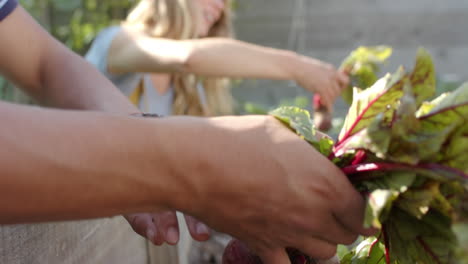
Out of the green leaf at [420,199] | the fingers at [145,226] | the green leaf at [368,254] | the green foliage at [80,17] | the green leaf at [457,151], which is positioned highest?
the green leaf at [457,151]

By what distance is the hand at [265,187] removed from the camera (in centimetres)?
50

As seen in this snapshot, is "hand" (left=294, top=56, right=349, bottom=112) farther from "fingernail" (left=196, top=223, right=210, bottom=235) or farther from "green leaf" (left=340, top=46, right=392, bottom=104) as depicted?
"fingernail" (left=196, top=223, right=210, bottom=235)

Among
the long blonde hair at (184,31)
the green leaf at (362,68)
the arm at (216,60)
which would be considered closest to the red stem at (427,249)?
the arm at (216,60)

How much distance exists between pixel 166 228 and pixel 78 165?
0.99 ft

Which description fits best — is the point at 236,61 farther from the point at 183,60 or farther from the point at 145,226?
the point at 145,226

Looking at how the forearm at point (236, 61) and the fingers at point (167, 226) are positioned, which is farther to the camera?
the forearm at point (236, 61)

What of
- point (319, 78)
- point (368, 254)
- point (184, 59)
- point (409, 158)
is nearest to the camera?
point (409, 158)

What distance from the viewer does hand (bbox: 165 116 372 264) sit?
505mm

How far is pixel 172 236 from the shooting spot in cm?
72

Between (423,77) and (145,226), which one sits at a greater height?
(423,77)

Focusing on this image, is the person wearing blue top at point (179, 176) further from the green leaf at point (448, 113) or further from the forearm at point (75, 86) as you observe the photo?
the forearm at point (75, 86)

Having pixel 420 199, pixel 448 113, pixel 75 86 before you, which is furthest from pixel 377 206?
pixel 75 86

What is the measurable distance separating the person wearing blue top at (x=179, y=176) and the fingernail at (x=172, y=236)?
0.15m

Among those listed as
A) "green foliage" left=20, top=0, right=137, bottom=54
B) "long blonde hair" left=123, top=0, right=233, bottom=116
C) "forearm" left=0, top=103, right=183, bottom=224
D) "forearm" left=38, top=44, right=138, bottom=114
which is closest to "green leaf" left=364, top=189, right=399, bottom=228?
"forearm" left=0, top=103, right=183, bottom=224
